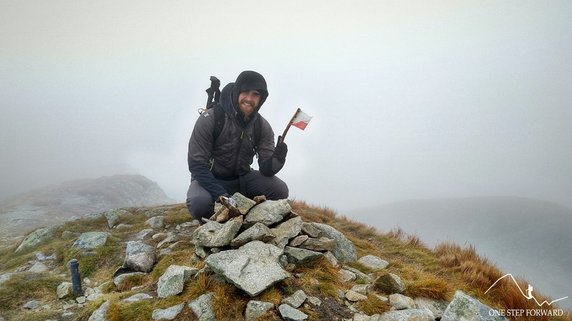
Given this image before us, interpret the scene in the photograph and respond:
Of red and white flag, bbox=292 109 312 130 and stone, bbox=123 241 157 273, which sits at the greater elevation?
red and white flag, bbox=292 109 312 130

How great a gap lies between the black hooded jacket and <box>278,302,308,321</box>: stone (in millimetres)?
3574

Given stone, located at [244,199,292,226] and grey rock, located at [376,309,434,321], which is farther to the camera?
stone, located at [244,199,292,226]

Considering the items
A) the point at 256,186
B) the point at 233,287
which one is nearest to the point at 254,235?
the point at 233,287

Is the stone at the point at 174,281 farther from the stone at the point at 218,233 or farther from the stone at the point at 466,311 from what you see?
the stone at the point at 466,311

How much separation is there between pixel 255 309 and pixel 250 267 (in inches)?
29.3

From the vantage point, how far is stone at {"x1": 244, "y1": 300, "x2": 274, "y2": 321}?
4.39m

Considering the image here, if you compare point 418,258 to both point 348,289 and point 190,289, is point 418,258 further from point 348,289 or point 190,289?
point 190,289

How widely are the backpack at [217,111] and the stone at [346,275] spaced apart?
4.28 m

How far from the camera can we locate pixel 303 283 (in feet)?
17.3

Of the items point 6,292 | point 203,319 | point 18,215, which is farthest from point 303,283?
point 18,215

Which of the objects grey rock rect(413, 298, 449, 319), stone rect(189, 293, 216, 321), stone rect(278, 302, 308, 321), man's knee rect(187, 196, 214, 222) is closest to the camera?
stone rect(278, 302, 308, 321)

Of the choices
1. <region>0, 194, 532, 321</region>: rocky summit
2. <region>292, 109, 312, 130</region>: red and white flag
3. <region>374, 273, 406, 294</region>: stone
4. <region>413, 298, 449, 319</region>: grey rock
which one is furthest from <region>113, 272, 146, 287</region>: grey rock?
<region>413, 298, 449, 319</region>: grey rock

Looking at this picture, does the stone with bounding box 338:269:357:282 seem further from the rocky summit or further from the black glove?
the black glove

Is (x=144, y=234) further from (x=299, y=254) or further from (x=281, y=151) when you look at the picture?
(x=299, y=254)
